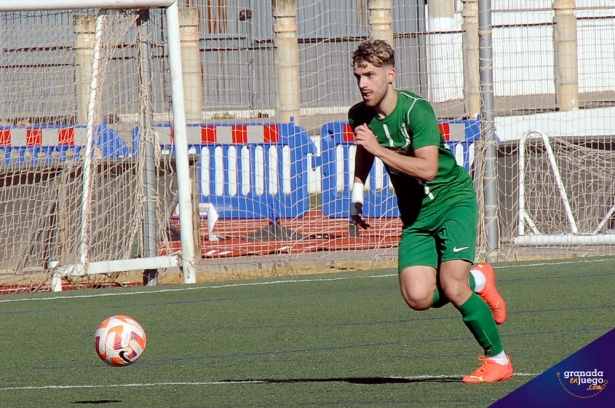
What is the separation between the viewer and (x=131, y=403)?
20.0 feet

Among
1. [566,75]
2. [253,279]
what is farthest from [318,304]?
[566,75]

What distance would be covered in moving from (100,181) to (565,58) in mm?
11082

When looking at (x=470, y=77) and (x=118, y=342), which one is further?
(x=470, y=77)

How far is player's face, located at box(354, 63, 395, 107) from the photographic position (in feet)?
20.3

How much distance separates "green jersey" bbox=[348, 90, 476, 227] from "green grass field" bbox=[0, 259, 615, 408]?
95 cm

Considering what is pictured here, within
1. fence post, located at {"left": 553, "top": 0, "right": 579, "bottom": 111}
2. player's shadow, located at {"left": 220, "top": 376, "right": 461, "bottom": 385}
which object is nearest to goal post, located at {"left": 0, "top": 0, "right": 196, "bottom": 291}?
player's shadow, located at {"left": 220, "top": 376, "right": 461, "bottom": 385}

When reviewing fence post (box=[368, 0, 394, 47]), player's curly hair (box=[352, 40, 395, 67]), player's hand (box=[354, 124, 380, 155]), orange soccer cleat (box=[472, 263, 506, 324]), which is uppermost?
fence post (box=[368, 0, 394, 47])

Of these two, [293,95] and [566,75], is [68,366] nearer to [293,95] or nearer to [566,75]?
[293,95]

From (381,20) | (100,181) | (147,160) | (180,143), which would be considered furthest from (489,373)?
(381,20)

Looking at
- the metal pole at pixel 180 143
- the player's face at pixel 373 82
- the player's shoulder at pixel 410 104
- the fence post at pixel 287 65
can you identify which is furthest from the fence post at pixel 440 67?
the player's face at pixel 373 82

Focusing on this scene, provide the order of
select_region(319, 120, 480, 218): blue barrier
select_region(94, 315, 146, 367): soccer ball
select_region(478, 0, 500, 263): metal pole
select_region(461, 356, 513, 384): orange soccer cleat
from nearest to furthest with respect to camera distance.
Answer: select_region(461, 356, 513, 384): orange soccer cleat, select_region(94, 315, 146, 367): soccer ball, select_region(478, 0, 500, 263): metal pole, select_region(319, 120, 480, 218): blue barrier

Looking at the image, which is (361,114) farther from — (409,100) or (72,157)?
(72,157)

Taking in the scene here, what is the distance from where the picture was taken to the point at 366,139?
5.97m

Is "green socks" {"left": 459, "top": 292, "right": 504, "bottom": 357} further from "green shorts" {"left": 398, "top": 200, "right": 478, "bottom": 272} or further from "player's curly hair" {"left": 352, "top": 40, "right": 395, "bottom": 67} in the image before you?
"player's curly hair" {"left": 352, "top": 40, "right": 395, "bottom": 67}
